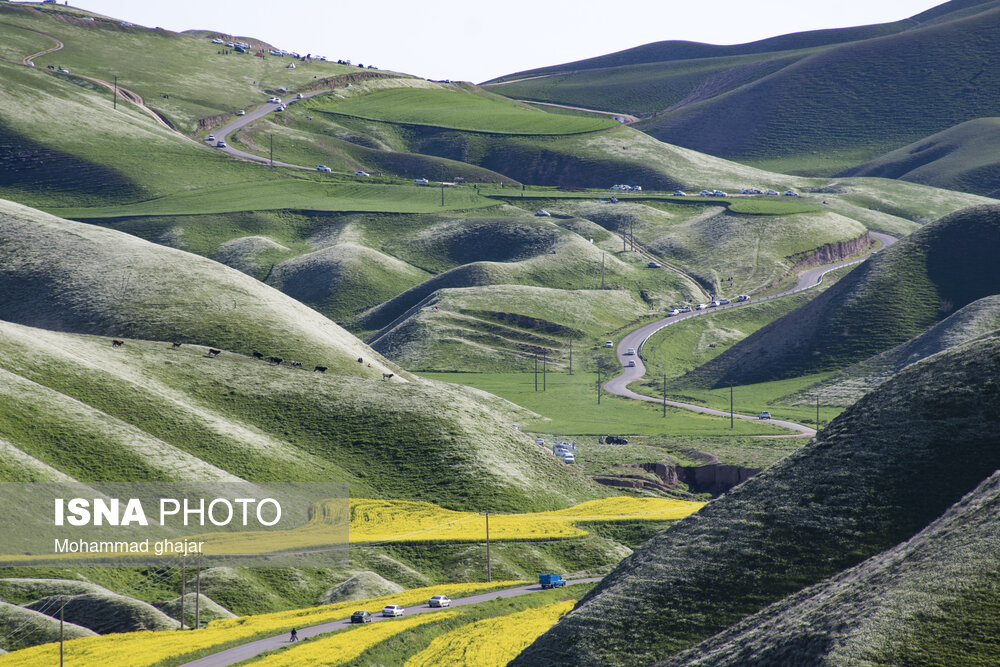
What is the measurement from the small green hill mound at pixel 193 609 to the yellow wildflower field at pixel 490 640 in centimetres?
1727

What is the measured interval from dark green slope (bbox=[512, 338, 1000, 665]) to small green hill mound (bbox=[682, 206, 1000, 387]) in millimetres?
119264

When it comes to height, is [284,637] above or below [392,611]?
above

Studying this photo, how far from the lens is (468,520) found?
305 ft

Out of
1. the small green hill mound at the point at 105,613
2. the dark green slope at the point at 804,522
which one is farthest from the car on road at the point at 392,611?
the dark green slope at the point at 804,522

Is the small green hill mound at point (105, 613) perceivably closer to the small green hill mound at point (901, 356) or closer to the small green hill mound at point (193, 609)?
the small green hill mound at point (193, 609)

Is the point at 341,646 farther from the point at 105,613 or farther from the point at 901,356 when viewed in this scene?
the point at 901,356

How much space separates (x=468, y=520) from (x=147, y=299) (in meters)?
63.0

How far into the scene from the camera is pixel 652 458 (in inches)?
4914

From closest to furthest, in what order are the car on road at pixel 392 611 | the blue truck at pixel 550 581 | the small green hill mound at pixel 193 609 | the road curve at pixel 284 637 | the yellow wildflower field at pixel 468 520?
1. the road curve at pixel 284 637
2. the car on road at pixel 392 611
3. the small green hill mound at pixel 193 609
4. the blue truck at pixel 550 581
5. the yellow wildflower field at pixel 468 520

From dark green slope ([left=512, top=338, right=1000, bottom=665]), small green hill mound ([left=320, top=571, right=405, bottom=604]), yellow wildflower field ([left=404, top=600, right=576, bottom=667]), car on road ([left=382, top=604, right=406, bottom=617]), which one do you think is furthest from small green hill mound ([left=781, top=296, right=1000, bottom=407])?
car on road ([left=382, top=604, right=406, bottom=617])

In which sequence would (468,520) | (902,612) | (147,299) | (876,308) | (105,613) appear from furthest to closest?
(876,308)
(147,299)
(468,520)
(105,613)
(902,612)

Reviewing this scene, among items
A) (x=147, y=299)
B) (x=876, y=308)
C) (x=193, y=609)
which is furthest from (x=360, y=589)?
(x=876, y=308)

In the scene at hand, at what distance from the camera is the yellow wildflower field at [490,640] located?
55031 millimetres

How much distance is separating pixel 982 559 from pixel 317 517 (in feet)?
198
